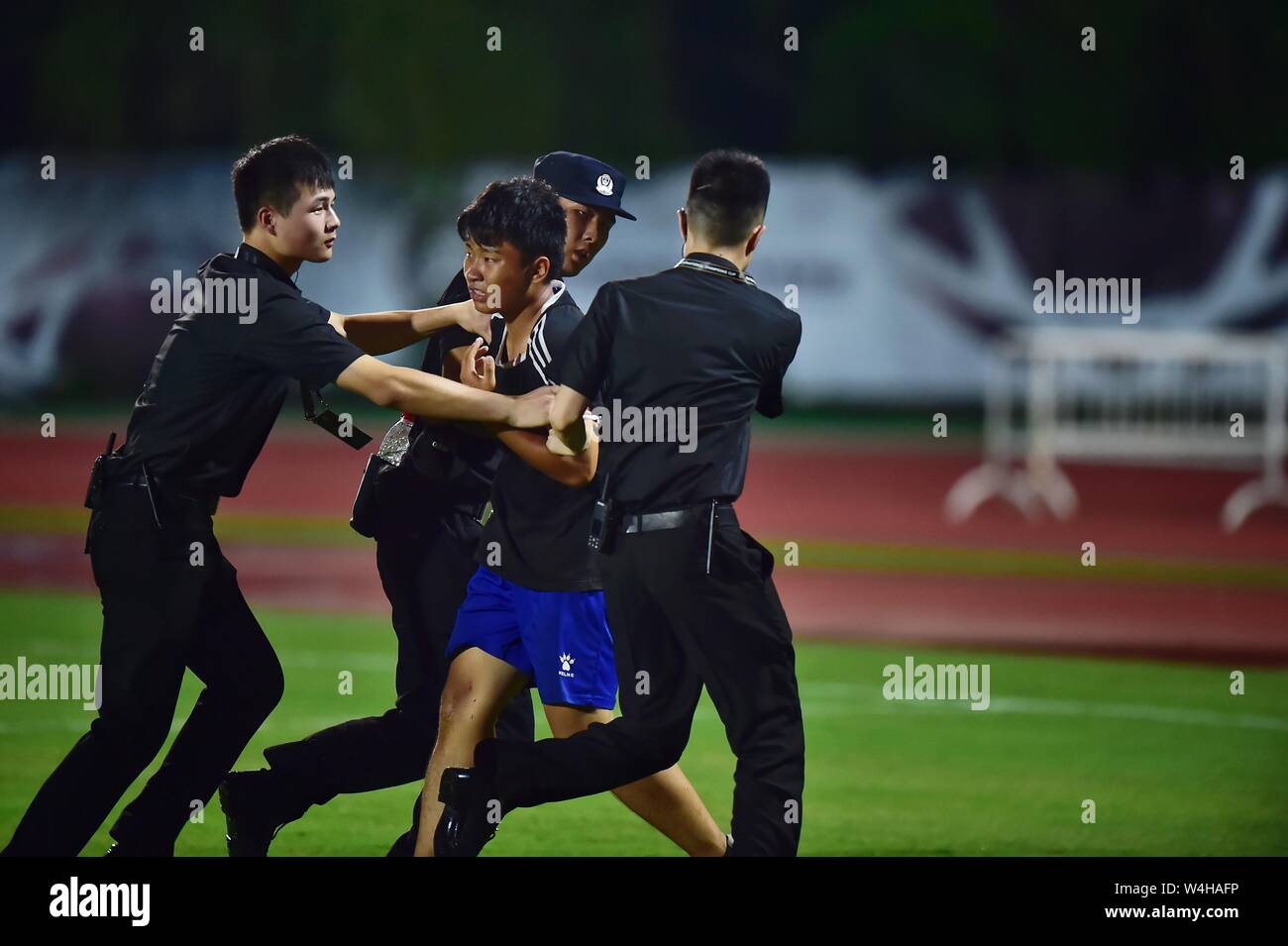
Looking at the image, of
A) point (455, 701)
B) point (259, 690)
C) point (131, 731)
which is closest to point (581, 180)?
point (455, 701)

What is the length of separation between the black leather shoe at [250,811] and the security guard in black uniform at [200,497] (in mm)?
339

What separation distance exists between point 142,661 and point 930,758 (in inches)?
189

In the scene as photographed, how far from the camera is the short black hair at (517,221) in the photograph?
6500 millimetres

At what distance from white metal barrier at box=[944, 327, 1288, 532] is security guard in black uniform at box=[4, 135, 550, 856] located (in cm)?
1577

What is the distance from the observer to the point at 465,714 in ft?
21.4

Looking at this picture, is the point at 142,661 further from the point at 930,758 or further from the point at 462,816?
the point at 930,758

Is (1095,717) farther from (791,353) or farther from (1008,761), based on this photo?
(791,353)

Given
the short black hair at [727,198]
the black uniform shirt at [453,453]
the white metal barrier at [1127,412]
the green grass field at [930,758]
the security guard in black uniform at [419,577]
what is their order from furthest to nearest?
1. the white metal barrier at [1127,412]
2. the green grass field at [930,758]
3. the security guard in black uniform at [419,577]
4. the black uniform shirt at [453,453]
5. the short black hair at [727,198]

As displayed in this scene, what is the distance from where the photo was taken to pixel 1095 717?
10.9 meters

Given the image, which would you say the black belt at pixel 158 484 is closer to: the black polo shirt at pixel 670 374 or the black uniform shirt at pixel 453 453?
the black uniform shirt at pixel 453 453

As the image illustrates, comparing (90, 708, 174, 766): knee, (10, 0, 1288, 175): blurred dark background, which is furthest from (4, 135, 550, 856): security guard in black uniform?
(10, 0, 1288, 175): blurred dark background

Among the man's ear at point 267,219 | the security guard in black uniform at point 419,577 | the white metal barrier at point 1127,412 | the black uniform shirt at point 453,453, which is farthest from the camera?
the white metal barrier at point 1127,412

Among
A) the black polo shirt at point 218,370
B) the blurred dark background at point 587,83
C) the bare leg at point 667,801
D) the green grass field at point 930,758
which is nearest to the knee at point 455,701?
the bare leg at point 667,801
